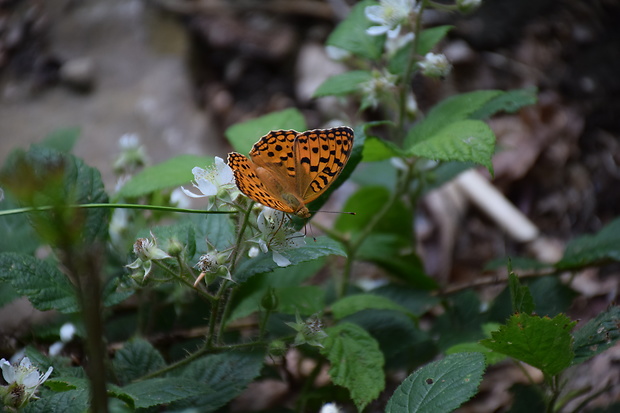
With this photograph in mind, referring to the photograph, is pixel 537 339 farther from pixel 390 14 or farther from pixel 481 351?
pixel 390 14

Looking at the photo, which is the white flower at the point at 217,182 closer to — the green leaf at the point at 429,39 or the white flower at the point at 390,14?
the white flower at the point at 390,14

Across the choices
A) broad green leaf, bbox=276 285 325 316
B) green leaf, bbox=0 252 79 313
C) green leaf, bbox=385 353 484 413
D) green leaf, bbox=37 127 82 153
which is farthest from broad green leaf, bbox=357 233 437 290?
green leaf, bbox=37 127 82 153

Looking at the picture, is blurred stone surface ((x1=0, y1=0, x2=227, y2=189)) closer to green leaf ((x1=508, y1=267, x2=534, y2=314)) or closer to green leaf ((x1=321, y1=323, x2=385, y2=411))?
green leaf ((x1=321, y1=323, x2=385, y2=411))

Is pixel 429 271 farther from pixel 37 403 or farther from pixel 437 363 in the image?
pixel 37 403

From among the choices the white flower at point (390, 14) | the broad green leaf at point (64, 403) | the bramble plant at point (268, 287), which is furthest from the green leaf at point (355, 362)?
the white flower at point (390, 14)

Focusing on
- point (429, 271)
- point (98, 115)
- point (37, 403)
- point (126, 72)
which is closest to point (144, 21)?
point (126, 72)

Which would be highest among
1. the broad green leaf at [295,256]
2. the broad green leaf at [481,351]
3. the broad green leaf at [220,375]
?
the broad green leaf at [295,256]

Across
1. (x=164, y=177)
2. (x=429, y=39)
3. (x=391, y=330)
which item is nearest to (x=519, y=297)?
(x=391, y=330)
